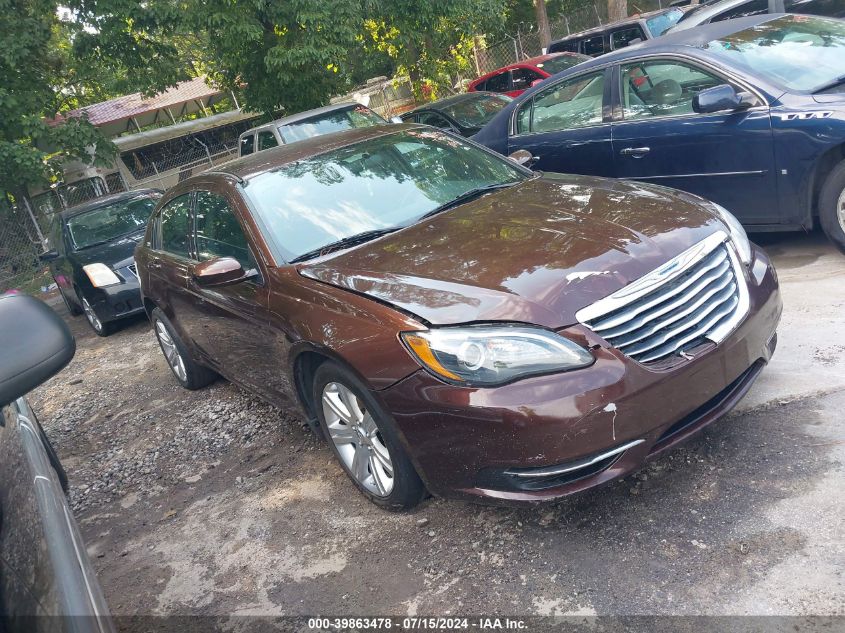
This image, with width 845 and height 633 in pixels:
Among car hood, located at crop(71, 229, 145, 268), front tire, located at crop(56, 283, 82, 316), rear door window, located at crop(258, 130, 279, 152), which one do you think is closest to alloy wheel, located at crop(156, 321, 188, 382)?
car hood, located at crop(71, 229, 145, 268)

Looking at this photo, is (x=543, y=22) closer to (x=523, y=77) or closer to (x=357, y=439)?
(x=523, y=77)

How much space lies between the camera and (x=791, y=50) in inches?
215

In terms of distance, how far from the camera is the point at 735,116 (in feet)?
17.0

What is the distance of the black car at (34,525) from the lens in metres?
1.58

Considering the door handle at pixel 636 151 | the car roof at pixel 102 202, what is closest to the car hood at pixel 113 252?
the car roof at pixel 102 202

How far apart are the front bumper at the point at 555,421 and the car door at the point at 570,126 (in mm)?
3434

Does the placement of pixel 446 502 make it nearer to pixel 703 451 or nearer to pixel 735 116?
pixel 703 451

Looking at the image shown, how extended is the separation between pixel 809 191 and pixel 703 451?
247 centimetres

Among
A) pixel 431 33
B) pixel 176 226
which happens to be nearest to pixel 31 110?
pixel 431 33

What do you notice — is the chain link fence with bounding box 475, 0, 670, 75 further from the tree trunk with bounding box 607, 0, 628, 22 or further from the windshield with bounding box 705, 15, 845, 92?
the windshield with bounding box 705, 15, 845, 92

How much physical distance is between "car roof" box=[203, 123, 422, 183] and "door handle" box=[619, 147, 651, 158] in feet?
6.09

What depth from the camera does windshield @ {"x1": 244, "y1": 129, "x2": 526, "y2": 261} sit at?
395 cm

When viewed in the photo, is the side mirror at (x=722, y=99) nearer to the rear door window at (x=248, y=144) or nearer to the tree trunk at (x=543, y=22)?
the rear door window at (x=248, y=144)

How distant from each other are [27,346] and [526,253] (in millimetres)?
1969
